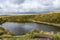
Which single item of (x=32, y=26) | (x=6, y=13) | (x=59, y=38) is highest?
(x=6, y=13)

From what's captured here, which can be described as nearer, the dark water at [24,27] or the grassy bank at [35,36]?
the grassy bank at [35,36]

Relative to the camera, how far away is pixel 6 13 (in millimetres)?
6328

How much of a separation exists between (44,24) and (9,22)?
53.5 inches

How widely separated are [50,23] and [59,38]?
0.66 meters

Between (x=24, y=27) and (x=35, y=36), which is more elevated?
(x=24, y=27)

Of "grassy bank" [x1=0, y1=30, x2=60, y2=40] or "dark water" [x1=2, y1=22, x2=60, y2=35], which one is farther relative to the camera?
"dark water" [x1=2, y1=22, x2=60, y2=35]

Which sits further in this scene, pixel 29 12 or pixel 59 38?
pixel 29 12

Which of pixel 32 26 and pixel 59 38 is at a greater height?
pixel 32 26

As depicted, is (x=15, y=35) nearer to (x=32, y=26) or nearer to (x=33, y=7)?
(x=32, y=26)

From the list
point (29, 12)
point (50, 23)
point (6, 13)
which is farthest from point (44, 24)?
point (6, 13)

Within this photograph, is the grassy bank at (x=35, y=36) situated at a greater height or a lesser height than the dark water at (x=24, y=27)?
lesser

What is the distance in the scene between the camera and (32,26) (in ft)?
19.8

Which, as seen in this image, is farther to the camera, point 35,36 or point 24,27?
point 24,27

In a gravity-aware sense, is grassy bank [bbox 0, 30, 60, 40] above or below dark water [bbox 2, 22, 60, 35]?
below
